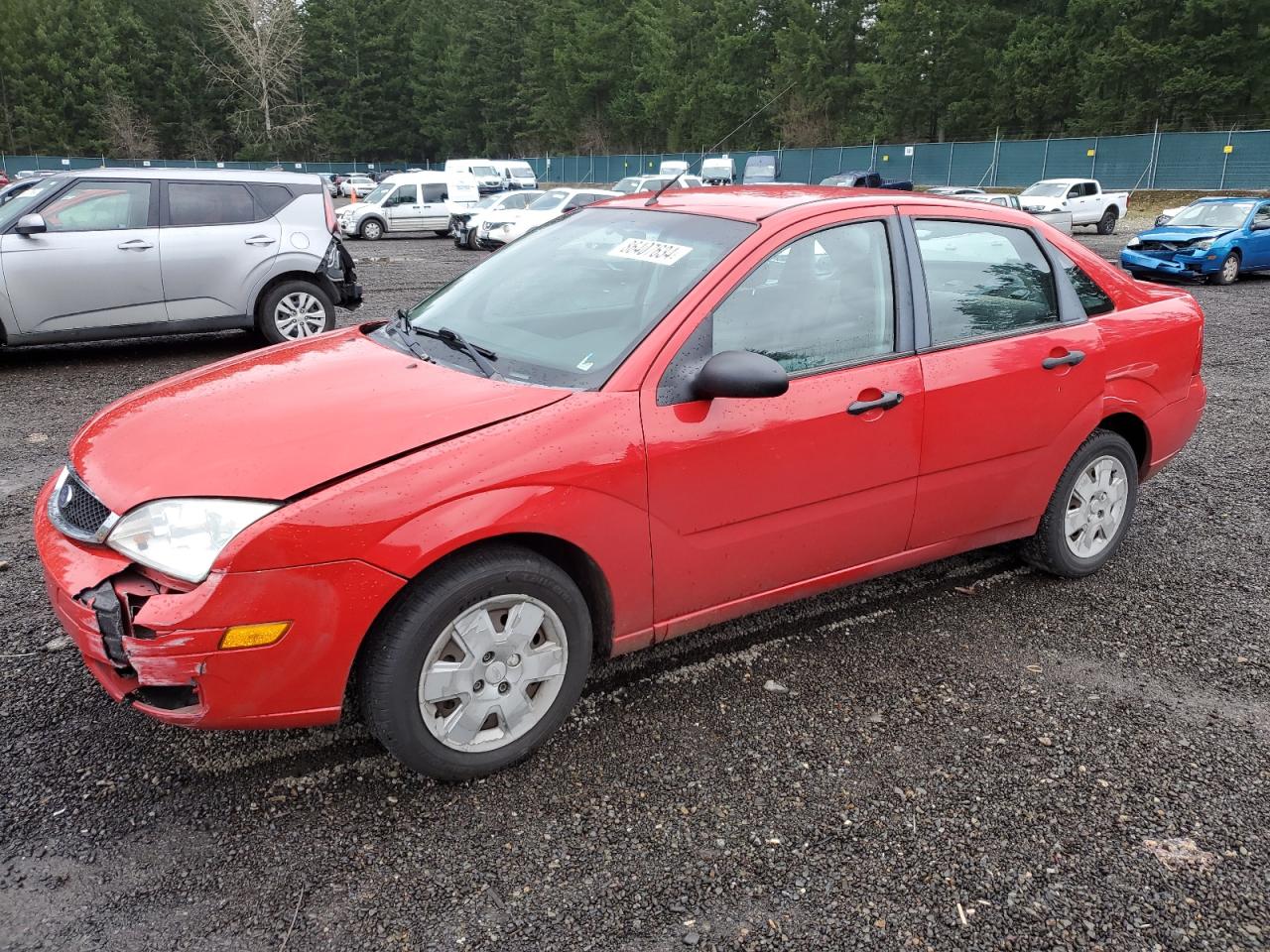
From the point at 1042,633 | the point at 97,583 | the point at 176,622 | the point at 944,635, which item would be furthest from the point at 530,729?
the point at 1042,633

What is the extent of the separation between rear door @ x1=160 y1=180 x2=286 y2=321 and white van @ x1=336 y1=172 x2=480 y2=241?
1795 centimetres

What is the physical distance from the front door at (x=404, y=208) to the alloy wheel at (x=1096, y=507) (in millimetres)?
25047

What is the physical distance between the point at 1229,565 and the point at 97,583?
4.80 m

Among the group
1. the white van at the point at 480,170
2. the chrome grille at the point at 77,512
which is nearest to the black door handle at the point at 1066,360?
the chrome grille at the point at 77,512

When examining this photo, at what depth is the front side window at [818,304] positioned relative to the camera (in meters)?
3.19

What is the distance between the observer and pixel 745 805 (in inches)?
110

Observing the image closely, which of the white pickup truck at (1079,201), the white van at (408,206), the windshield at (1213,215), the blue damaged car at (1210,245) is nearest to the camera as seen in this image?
the blue damaged car at (1210,245)

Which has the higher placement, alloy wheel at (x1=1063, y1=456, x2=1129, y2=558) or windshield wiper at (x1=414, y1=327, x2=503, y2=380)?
windshield wiper at (x1=414, y1=327, x2=503, y2=380)

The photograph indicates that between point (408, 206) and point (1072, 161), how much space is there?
29215 mm

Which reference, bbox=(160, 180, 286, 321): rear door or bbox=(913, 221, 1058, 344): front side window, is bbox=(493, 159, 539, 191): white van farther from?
bbox=(913, 221, 1058, 344): front side window

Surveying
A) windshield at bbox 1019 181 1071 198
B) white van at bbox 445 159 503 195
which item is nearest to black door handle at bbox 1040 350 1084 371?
windshield at bbox 1019 181 1071 198

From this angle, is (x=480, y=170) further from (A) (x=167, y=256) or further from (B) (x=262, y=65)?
(B) (x=262, y=65)

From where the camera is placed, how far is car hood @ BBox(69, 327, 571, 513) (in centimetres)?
254

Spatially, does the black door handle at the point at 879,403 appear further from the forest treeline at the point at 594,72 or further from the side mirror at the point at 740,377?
the forest treeline at the point at 594,72
